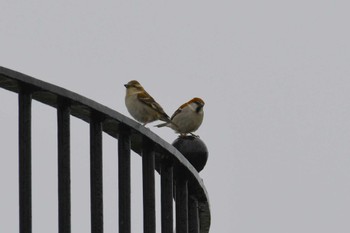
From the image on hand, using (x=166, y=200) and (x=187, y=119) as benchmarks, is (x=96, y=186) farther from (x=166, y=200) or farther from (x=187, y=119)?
(x=187, y=119)

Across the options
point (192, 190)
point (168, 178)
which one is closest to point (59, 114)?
point (168, 178)

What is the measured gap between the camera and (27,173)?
3.45 meters

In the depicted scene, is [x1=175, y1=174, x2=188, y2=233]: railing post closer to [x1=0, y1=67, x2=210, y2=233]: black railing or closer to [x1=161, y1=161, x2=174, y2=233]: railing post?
[x1=0, y1=67, x2=210, y2=233]: black railing

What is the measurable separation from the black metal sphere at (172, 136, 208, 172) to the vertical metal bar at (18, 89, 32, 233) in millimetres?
2659

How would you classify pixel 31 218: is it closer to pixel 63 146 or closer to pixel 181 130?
pixel 63 146

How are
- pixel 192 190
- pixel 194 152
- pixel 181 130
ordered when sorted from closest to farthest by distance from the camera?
pixel 192 190 < pixel 194 152 < pixel 181 130

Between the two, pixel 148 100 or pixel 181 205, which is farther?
pixel 148 100

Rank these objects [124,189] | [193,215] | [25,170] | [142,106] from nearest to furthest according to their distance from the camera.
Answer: [25,170] → [124,189] → [193,215] → [142,106]

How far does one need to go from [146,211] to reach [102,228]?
1.66ft

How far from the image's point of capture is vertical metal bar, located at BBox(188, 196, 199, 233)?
5.47m

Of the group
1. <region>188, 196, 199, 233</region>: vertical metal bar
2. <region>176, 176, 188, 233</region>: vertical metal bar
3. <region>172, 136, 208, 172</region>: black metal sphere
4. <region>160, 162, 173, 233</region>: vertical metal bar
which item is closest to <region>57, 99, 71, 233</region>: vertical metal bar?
<region>160, 162, 173, 233</region>: vertical metal bar

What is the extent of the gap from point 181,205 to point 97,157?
1310 millimetres

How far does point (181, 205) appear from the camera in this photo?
5.07 m

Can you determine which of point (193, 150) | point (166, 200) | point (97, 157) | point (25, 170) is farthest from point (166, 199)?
point (193, 150)
